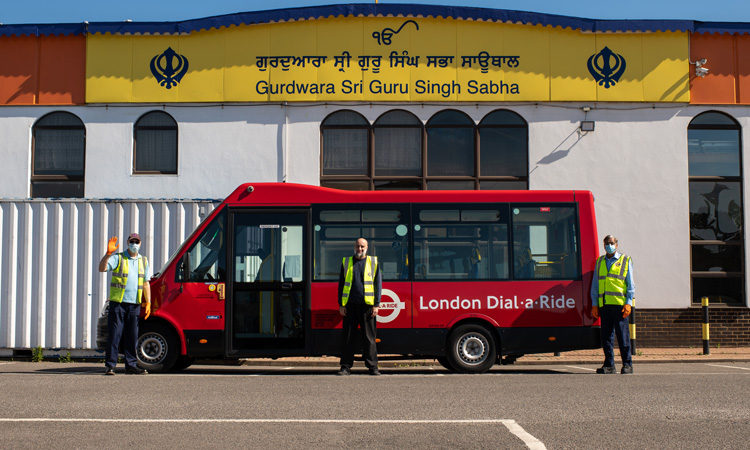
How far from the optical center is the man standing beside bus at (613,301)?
1180 centimetres

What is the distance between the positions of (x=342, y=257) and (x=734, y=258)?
10.0m

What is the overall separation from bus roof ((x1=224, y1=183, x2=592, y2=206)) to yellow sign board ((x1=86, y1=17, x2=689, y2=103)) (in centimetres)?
652

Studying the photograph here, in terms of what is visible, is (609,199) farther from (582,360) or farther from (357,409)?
(357,409)

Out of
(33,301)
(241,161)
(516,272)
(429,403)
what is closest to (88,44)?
(241,161)

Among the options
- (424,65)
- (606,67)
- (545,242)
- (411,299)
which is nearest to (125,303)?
(411,299)

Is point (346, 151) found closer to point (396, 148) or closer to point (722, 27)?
point (396, 148)

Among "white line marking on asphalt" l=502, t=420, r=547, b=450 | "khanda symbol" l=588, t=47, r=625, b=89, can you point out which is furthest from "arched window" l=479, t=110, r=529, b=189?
"white line marking on asphalt" l=502, t=420, r=547, b=450

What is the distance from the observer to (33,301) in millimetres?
14422

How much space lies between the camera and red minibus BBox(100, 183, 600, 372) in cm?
1199

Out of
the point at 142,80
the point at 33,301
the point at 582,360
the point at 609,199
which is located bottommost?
the point at 582,360

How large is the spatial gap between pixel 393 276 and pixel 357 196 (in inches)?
48.9

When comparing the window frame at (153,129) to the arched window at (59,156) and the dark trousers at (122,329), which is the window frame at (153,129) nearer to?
the arched window at (59,156)

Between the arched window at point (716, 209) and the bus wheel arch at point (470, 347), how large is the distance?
798cm

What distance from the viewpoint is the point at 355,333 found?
462 inches
